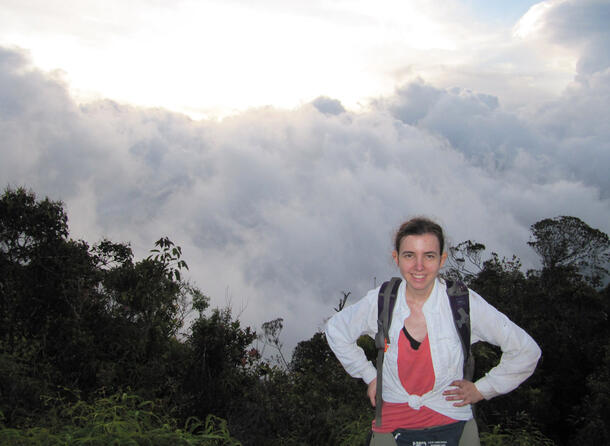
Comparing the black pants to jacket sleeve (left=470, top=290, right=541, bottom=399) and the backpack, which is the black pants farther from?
jacket sleeve (left=470, top=290, right=541, bottom=399)

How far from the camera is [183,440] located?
4012mm

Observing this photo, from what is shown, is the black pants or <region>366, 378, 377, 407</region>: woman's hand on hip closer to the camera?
the black pants

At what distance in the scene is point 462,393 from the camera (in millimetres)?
2578

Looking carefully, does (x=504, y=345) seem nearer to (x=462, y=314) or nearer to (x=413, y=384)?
(x=462, y=314)

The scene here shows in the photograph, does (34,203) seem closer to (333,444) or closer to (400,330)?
(333,444)

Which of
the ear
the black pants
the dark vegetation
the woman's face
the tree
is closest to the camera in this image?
the black pants

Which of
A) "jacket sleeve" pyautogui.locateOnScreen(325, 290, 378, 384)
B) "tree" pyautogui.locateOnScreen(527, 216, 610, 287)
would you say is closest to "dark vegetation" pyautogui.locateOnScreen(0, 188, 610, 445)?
"jacket sleeve" pyautogui.locateOnScreen(325, 290, 378, 384)

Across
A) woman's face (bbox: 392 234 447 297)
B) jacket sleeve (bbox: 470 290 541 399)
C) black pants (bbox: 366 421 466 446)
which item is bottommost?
black pants (bbox: 366 421 466 446)

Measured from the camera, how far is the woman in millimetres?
2578

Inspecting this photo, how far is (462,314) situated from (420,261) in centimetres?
33

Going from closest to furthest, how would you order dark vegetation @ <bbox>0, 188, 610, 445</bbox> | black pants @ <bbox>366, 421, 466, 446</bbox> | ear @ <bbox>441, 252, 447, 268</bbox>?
black pants @ <bbox>366, 421, 466, 446</bbox>, ear @ <bbox>441, 252, 447, 268</bbox>, dark vegetation @ <bbox>0, 188, 610, 445</bbox>

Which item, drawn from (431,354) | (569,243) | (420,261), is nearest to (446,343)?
(431,354)

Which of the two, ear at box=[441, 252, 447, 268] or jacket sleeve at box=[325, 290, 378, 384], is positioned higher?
ear at box=[441, 252, 447, 268]

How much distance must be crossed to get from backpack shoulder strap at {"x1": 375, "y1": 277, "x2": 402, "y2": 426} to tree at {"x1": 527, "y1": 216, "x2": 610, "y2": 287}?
1216 inches
